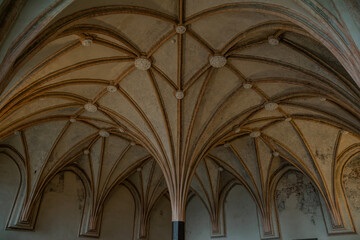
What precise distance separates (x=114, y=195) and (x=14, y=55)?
50.4ft

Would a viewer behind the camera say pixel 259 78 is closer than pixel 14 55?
No

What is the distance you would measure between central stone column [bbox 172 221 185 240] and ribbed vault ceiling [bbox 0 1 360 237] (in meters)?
0.95

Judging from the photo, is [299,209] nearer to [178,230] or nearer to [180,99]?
[178,230]

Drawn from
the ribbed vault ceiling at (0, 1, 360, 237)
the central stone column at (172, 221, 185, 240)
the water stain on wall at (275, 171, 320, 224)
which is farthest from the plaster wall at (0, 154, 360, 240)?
the central stone column at (172, 221, 185, 240)

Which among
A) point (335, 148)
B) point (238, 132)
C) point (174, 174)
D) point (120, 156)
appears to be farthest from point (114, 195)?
point (335, 148)

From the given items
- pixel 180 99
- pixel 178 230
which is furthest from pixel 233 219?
pixel 180 99

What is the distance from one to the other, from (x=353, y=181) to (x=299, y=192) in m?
2.90

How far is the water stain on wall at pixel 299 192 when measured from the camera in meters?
15.3

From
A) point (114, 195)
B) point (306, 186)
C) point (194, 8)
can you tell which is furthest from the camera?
point (114, 195)

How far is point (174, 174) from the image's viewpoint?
40.7 ft

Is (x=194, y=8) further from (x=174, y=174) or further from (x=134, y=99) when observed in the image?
(x=174, y=174)

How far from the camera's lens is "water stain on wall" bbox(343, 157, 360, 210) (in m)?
14.0

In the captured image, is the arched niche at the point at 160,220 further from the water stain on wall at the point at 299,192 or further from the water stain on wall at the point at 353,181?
the water stain on wall at the point at 353,181

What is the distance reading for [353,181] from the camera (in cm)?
1442
